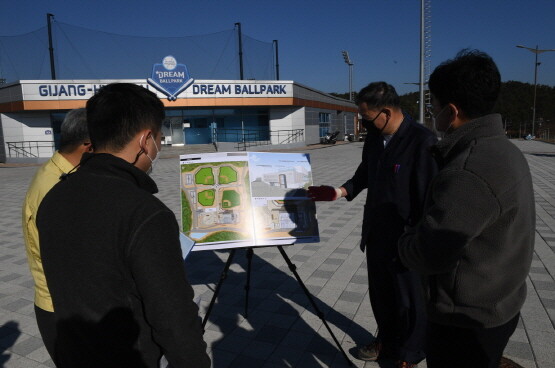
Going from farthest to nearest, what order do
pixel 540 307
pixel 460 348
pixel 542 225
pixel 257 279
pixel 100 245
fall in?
pixel 542 225
pixel 257 279
pixel 540 307
pixel 460 348
pixel 100 245

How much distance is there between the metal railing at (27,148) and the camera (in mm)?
24422

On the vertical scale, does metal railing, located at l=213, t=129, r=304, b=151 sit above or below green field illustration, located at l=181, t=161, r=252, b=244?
above

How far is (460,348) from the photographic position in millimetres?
1533

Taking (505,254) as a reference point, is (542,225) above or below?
below

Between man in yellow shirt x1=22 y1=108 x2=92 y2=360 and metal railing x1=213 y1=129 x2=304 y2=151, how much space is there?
1008 inches

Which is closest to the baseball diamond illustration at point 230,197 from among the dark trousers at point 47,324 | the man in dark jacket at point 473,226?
the dark trousers at point 47,324

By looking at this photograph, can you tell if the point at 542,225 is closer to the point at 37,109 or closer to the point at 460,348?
the point at 460,348

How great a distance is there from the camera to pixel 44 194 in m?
1.85

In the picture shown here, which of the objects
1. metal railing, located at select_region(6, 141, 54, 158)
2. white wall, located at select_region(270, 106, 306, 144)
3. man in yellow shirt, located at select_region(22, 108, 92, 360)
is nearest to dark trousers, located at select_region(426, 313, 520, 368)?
man in yellow shirt, located at select_region(22, 108, 92, 360)

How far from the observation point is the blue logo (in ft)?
80.8

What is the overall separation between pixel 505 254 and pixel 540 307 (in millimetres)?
2769

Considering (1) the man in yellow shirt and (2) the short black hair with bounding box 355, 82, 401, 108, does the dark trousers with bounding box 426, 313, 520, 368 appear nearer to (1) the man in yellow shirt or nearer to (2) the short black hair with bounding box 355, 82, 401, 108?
(2) the short black hair with bounding box 355, 82, 401, 108

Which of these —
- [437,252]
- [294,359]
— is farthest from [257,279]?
[437,252]

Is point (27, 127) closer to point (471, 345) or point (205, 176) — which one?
point (205, 176)
